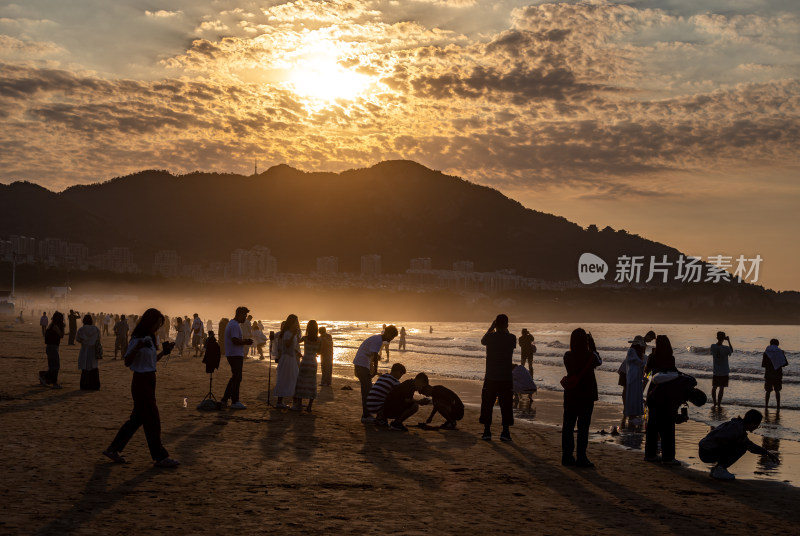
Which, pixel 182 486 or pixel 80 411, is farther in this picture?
pixel 80 411

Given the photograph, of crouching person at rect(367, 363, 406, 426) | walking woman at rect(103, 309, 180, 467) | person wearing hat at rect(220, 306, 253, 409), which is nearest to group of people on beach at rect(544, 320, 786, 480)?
crouching person at rect(367, 363, 406, 426)

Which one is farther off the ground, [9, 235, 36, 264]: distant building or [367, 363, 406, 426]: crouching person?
[9, 235, 36, 264]: distant building

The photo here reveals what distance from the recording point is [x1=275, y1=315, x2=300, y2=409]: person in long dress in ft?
46.3

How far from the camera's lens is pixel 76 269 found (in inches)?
7495

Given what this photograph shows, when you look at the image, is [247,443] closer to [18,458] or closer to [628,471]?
[18,458]

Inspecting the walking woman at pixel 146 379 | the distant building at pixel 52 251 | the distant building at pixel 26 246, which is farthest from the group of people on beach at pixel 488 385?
the distant building at pixel 52 251

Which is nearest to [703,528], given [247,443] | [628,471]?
[628,471]

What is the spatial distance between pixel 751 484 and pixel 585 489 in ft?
8.26

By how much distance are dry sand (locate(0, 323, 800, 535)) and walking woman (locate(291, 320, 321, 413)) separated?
38.3 inches

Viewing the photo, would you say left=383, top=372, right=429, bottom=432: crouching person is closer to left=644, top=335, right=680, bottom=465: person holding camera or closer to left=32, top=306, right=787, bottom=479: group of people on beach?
left=32, top=306, right=787, bottom=479: group of people on beach

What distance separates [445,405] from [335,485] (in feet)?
18.8

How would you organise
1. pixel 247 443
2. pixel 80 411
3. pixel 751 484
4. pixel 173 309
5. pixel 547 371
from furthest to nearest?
1. pixel 173 309
2. pixel 547 371
3. pixel 80 411
4. pixel 247 443
5. pixel 751 484

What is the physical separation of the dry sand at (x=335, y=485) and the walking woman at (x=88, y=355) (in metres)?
3.24

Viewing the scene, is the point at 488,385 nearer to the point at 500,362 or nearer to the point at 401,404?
the point at 500,362
